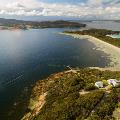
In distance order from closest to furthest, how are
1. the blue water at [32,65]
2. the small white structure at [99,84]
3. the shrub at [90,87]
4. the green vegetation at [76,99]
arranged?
the green vegetation at [76,99] → the shrub at [90,87] → the small white structure at [99,84] → the blue water at [32,65]

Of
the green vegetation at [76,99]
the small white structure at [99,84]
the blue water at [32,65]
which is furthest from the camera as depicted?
the blue water at [32,65]

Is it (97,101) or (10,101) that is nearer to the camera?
(97,101)

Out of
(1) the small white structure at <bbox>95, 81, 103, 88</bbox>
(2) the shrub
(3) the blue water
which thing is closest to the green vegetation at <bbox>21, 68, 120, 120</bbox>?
(2) the shrub

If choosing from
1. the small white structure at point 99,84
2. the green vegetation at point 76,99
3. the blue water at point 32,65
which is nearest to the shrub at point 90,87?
the green vegetation at point 76,99

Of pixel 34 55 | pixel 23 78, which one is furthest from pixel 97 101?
pixel 34 55

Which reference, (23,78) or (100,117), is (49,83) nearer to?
(23,78)

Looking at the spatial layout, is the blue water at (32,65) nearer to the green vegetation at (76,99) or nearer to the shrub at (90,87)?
the green vegetation at (76,99)

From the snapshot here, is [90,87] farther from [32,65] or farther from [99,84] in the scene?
[32,65]

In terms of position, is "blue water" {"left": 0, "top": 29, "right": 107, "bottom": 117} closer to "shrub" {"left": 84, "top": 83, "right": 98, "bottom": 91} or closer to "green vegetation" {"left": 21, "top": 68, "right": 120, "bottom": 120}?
"green vegetation" {"left": 21, "top": 68, "right": 120, "bottom": 120}

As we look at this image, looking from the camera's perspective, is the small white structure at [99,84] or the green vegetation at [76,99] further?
the small white structure at [99,84]

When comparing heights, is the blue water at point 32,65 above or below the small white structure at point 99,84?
below
